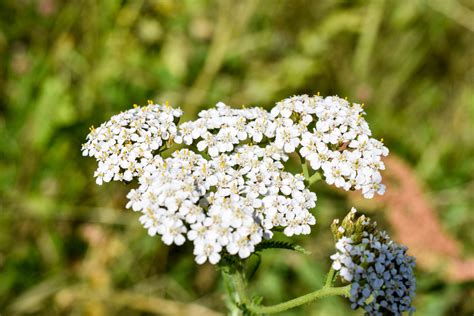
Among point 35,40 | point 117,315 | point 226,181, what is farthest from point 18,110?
point 226,181

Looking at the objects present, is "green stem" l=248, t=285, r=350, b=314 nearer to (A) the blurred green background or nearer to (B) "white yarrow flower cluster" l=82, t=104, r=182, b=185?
(B) "white yarrow flower cluster" l=82, t=104, r=182, b=185

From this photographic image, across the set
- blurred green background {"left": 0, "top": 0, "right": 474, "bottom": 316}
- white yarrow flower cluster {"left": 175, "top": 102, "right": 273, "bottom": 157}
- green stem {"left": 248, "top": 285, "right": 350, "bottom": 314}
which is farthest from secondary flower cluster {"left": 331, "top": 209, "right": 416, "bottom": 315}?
blurred green background {"left": 0, "top": 0, "right": 474, "bottom": 316}

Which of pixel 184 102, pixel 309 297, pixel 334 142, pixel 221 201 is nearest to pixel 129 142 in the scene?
pixel 221 201

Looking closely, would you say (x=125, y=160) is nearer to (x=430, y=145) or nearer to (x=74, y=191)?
(x=74, y=191)

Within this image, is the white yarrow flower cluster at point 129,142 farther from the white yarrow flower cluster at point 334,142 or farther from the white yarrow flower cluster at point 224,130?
the white yarrow flower cluster at point 334,142

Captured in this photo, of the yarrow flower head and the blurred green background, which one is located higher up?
the blurred green background

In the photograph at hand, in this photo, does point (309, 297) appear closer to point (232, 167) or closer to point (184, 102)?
point (232, 167)
